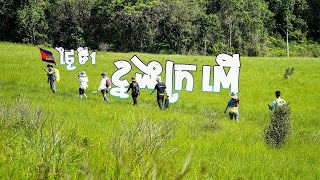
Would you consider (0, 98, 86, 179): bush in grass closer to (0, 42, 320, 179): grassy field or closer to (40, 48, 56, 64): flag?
(0, 42, 320, 179): grassy field

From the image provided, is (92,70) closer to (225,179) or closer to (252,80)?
(252,80)

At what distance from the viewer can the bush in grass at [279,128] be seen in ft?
28.9

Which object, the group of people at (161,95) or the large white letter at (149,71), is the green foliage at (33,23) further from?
the group of people at (161,95)

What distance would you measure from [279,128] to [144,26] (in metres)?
49.3

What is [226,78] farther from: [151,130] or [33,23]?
[33,23]

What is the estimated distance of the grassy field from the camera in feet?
9.53

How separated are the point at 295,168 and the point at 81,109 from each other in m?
7.95

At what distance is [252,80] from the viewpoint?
83.1 feet

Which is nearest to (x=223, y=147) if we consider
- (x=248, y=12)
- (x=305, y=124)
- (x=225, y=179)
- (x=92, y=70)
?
(x=225, y=179)

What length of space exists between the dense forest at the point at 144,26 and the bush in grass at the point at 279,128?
45.4 meters

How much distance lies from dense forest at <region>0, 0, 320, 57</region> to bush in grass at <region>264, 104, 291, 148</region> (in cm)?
4536

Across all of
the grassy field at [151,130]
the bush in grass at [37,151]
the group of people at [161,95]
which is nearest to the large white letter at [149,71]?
the grassy field at [151,130]

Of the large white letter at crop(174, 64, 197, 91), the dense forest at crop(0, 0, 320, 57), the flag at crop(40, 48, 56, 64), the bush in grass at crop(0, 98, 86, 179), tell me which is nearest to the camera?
the bush in grass at crop(0, 98, 86, 179)

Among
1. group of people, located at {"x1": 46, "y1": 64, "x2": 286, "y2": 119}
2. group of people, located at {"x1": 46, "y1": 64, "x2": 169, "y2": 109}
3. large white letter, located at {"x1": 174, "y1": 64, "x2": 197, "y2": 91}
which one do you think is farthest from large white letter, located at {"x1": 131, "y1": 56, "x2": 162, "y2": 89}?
group of people, located at {"x1": 46, "y1": 64, "x2": 286, "y2": 119}
